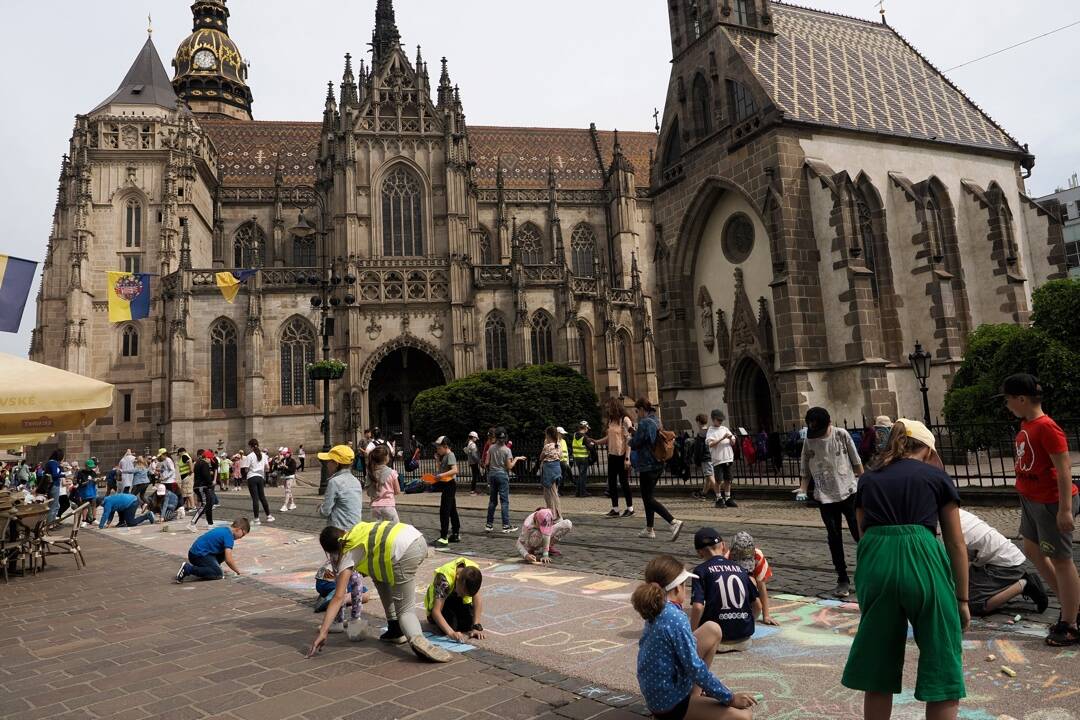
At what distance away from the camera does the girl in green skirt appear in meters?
2.77

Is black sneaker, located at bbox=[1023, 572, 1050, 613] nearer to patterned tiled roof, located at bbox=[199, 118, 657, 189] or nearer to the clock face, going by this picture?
patterned tiled roof, located at bbox=[199, 118, 657, 189]

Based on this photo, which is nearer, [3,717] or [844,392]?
[3,717]

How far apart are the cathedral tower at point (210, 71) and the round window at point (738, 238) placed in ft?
160

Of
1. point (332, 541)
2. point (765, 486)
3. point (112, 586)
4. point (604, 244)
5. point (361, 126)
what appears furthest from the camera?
point (604, 244)

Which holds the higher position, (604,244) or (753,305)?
(604,244)

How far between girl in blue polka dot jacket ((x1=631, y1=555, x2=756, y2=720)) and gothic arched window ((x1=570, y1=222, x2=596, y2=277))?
4200cm

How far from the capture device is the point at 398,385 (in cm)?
3662

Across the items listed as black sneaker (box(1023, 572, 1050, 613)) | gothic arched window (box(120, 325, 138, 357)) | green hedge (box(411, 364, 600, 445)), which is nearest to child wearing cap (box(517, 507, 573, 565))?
black sneaker (box(1023, 572, 1050, 613))

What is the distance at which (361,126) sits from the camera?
121ft

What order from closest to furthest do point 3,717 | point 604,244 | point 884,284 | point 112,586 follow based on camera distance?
point 3,717
point 112,586
point 884,284
point 604,244

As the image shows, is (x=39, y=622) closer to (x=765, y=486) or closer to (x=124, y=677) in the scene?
(x=124, y=677)

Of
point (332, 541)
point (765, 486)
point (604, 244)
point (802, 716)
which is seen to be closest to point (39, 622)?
point (332, 541)

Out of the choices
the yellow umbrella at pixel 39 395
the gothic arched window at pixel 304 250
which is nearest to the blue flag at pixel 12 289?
the yellow umbrella at pixel 39 395

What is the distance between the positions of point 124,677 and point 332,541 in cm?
162
